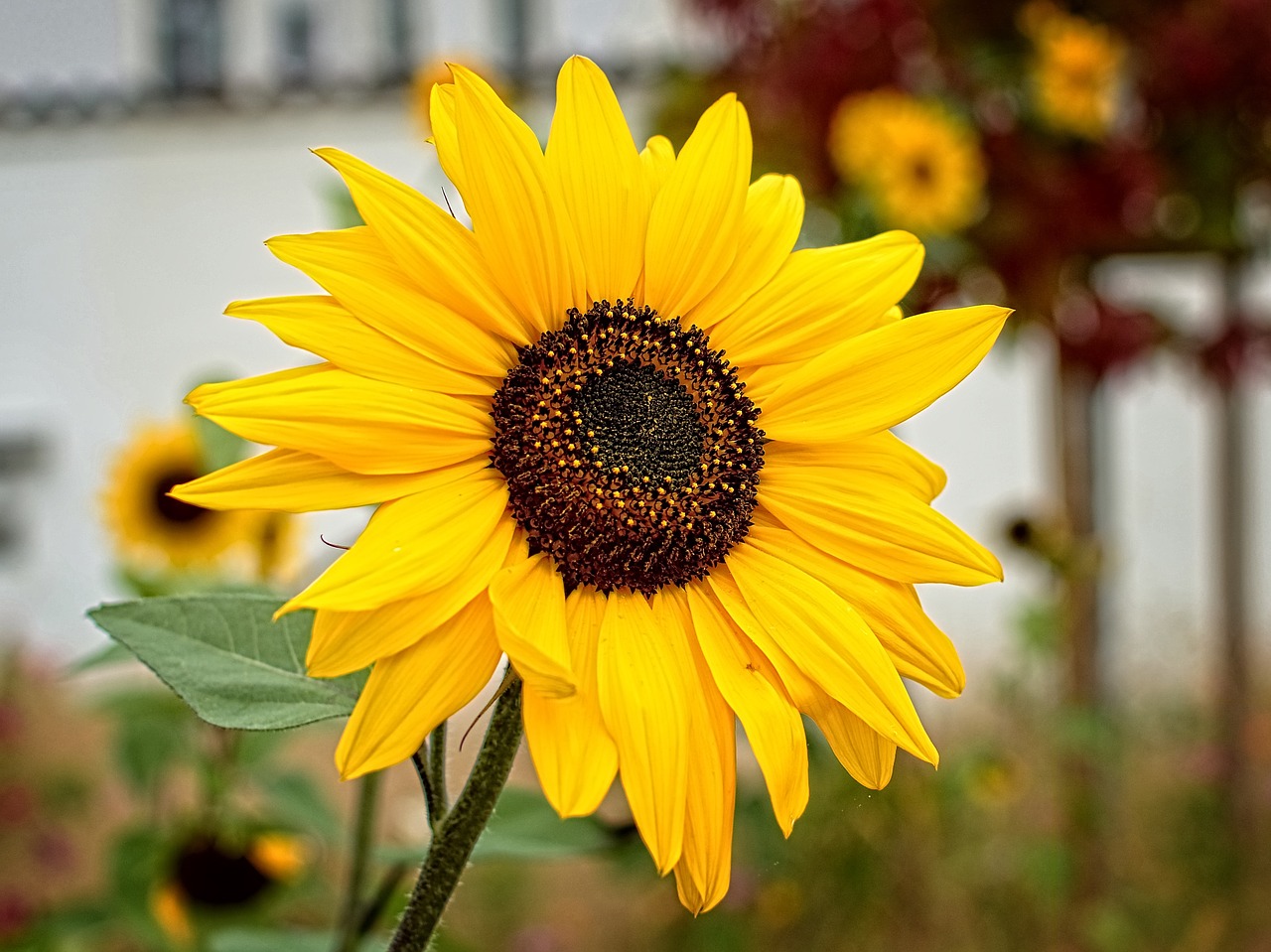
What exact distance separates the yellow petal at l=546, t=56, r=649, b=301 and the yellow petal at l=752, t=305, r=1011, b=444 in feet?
0.19

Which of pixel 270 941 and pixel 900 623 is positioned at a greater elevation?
pixel 900 623

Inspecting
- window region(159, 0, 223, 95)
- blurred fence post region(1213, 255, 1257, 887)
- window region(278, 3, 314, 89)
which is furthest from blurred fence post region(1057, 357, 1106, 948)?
window region(159, 0, 223, 95)

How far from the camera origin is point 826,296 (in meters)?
0.32

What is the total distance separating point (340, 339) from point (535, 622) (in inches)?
3.2

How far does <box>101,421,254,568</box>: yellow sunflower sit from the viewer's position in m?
1.05

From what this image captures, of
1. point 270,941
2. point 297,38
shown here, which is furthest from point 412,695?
point 297,38

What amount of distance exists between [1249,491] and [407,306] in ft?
5.27

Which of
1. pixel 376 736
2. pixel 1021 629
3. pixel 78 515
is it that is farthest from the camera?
pixel 78 515

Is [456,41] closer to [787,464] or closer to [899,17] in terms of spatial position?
[899,17]

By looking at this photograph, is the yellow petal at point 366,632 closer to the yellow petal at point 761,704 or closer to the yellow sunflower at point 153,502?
the yellow petal at point 761,704

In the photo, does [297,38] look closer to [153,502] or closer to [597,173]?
[153,502]

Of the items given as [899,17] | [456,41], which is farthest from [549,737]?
[456,41]

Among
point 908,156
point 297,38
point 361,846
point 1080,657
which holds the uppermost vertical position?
point 297,38

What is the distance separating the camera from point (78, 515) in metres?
2.69
